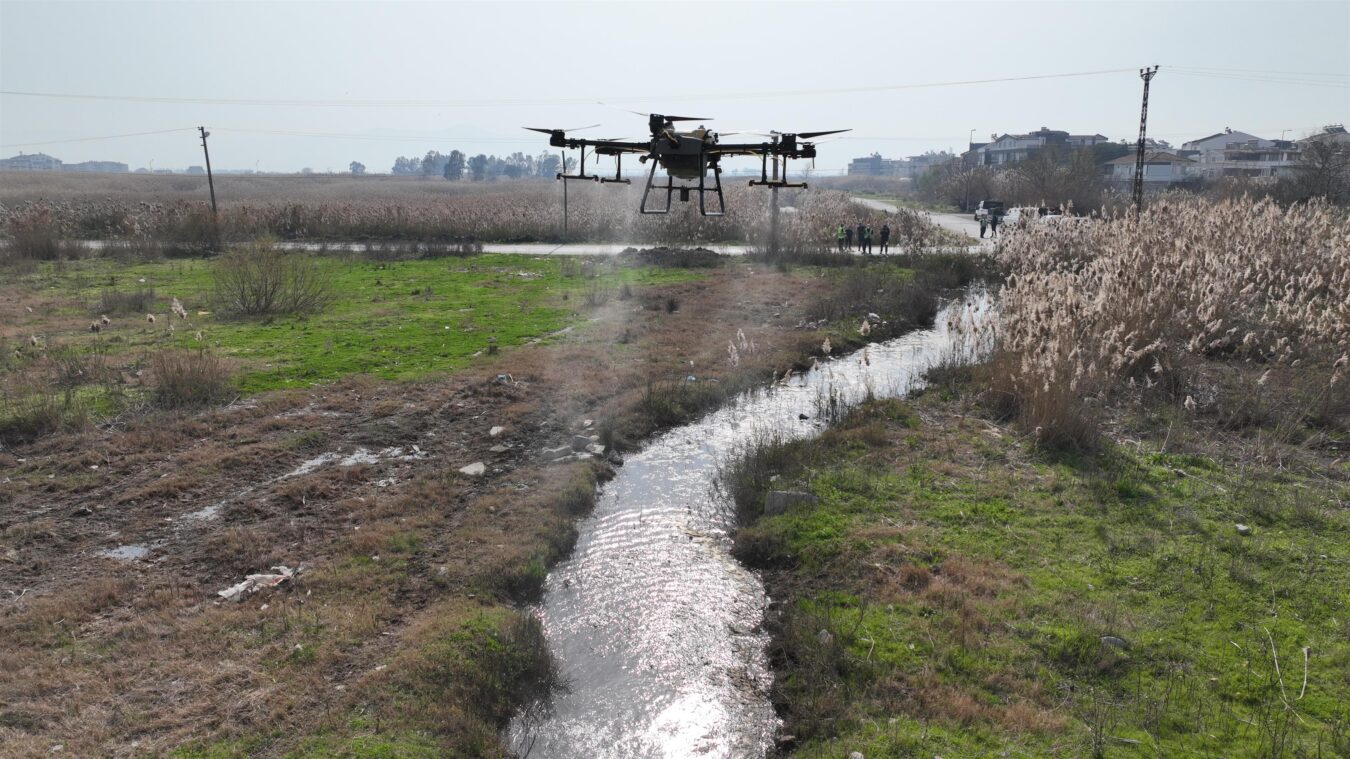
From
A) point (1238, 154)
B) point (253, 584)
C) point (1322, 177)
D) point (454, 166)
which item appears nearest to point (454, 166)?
point (454, 166)

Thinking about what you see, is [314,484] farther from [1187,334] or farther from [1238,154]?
[1238,154]

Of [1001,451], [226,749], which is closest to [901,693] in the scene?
[226,749]

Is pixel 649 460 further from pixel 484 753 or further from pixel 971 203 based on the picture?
pixel 971 203

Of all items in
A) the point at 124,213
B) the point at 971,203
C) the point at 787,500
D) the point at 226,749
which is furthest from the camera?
the point at 971,203

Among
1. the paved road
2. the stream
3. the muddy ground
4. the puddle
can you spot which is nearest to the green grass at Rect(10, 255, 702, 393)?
the muddy ground

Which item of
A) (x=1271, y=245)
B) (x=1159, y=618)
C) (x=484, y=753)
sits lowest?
(x=484, y=753)

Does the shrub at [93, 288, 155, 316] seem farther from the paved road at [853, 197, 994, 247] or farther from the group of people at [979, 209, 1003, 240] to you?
the group of people at [979, 209, 1003, 240]

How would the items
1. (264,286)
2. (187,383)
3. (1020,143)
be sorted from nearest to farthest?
1. (187,383)
2. (264,286)
3. (1020,143)
